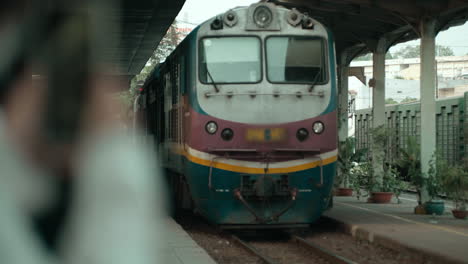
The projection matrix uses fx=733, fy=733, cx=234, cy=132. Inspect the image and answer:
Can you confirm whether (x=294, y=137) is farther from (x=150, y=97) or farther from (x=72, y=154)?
(x=72, y=154)

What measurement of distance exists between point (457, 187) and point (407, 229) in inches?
68.9

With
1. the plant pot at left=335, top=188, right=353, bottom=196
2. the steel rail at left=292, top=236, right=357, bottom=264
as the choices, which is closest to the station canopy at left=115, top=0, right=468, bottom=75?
the plant pot at left=335, top=188, right=353, bottom=196

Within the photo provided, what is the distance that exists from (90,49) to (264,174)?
9.88 metres

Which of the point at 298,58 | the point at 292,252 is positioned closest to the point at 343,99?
the point at 298,58

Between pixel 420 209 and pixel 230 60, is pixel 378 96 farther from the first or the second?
pixel 230 60

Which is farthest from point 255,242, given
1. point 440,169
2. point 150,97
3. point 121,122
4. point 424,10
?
point 121,122

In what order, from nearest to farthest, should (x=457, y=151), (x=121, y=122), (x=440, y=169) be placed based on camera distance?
(x=121, y=122) < (x=440, y=169) < (x=457, y=151)

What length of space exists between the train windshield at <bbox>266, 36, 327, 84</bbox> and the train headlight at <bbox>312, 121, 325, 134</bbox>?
2.30 ft

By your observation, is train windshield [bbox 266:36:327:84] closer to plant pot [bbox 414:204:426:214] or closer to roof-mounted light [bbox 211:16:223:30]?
roof-mounted light [bbox 211:16:223:30]

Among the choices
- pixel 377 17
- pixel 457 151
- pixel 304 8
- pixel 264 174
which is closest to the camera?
pixel 264 174

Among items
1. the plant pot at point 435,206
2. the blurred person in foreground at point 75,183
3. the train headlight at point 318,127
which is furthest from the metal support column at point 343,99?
the blurred person in foreground at point 75,183

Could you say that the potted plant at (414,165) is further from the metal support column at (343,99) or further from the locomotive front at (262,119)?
the metal support column at (343,99)

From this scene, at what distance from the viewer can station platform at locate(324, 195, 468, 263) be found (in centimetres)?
888

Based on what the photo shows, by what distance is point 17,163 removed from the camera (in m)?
1.17
